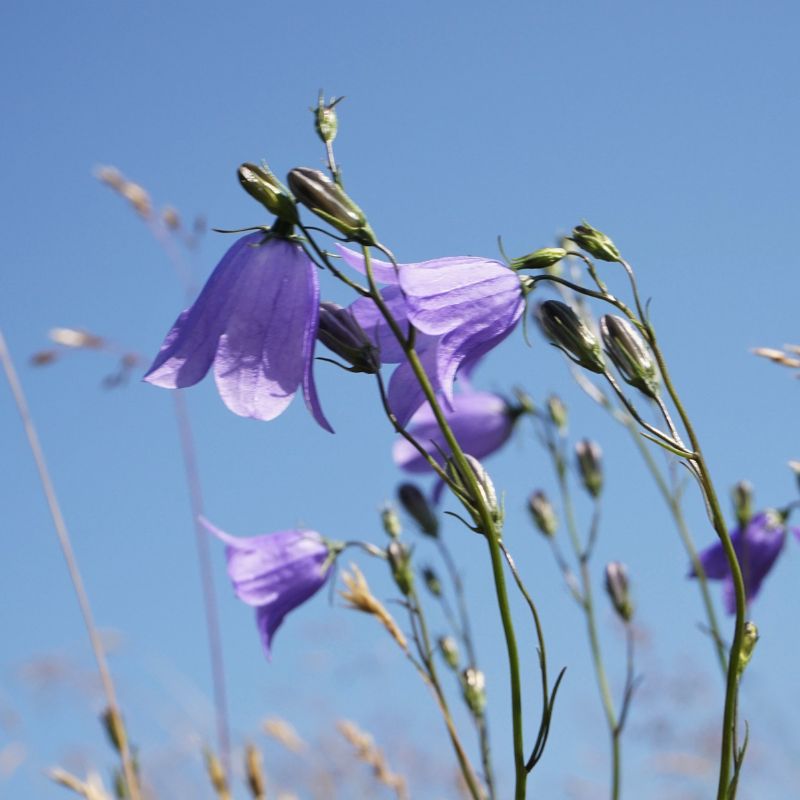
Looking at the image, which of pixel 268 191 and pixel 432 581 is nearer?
pixel 268 191

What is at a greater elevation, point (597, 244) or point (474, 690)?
point (597, 244)

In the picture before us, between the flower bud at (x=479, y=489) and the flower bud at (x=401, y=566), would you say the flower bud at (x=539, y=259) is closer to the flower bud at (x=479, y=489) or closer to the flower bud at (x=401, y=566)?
the flower bud at (x=479, y=489)

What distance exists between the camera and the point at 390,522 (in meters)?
2.29

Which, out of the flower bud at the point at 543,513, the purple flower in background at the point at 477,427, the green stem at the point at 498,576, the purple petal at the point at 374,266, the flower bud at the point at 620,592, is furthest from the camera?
the purple flower in background at the point at 477,427

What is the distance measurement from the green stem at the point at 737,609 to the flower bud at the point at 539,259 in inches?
9.5

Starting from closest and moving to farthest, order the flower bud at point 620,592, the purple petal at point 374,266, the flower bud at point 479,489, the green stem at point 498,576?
the green stem at point 498,576
the flower bud at point 479,489
the purple petal at point 374,266
the flower bud at point 620,592

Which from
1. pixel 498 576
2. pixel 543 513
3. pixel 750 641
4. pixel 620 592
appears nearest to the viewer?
pixel 498 576

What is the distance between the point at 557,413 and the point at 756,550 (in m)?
0.63

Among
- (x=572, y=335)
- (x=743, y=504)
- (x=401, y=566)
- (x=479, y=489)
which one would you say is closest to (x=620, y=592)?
(x=743, y=504)

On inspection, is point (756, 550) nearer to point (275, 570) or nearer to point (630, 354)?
point (275, 570)

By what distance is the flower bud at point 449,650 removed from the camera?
2184 mm

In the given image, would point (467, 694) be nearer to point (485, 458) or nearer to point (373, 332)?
point (373, 332)

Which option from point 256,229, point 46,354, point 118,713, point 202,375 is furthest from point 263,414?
point 46,354

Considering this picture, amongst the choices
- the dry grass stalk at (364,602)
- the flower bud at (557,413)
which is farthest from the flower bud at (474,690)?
the flower bud at (557,413)
